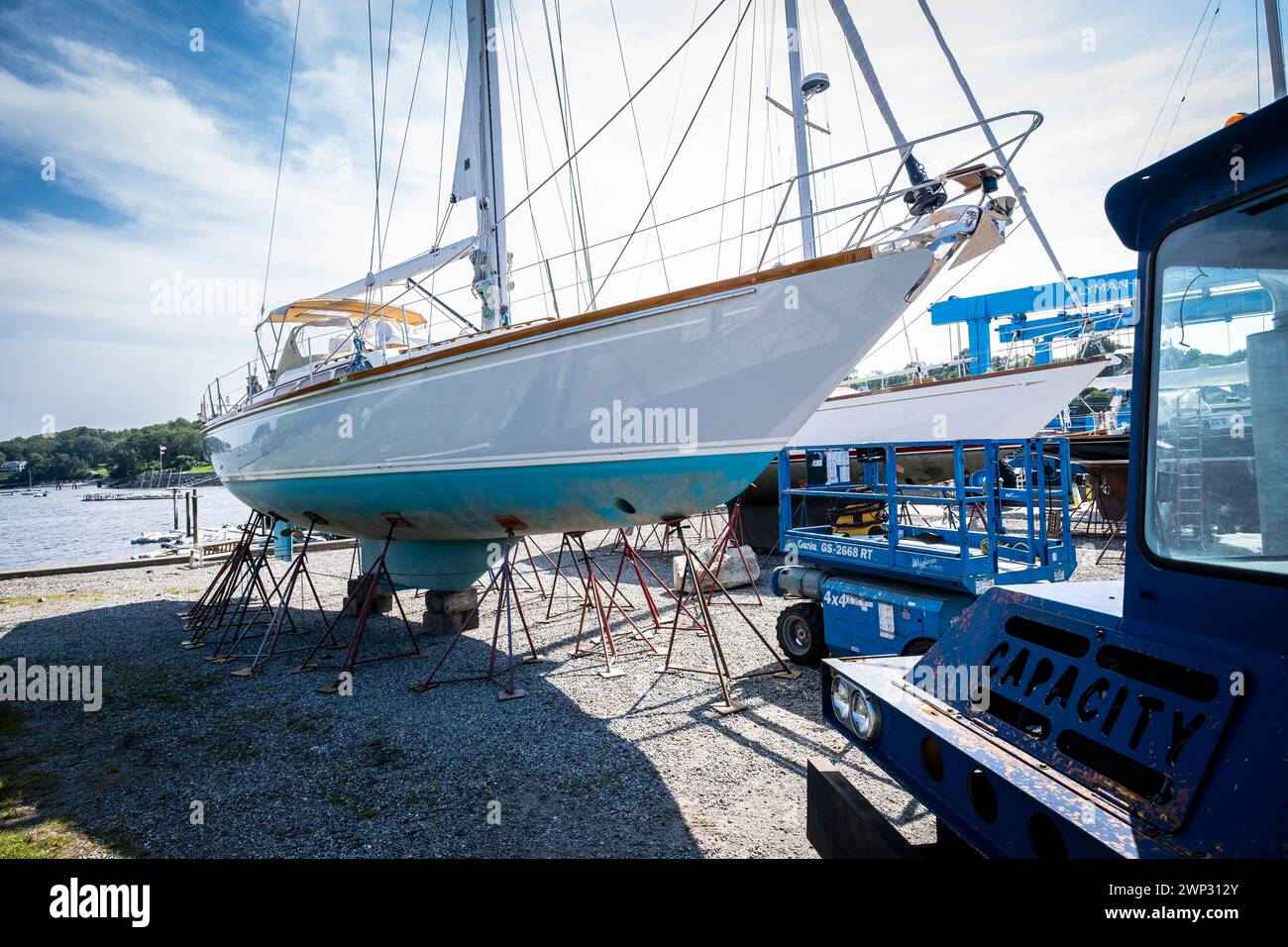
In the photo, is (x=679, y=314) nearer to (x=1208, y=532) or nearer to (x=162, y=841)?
(x=1208, y=532)

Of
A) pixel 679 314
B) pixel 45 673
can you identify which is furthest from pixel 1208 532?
pixel 45 673

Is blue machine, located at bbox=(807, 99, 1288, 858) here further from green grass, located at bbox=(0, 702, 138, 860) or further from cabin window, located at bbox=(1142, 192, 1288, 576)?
green grass, located at bbox=(0, 702, 138, 860)

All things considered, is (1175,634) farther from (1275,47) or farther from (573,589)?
(573,589)

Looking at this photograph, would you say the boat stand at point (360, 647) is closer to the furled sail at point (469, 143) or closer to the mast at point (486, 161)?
the mast at point (486, 161)

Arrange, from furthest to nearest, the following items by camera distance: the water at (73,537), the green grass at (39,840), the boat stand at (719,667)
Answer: the water at (73,537) < the boat stand at (719,667) < the green grass at (39,840)

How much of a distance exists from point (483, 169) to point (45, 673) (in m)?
6.46

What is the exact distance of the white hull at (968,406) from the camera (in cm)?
977

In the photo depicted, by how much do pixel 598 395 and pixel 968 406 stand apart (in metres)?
7.89

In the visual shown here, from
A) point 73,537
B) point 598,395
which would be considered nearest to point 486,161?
point 598,395

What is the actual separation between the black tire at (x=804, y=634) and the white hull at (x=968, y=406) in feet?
13.2

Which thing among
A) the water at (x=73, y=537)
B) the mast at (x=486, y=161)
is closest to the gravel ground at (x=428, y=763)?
the mast at (x=486, y=161)

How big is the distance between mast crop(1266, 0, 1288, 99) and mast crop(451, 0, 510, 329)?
632 cm
